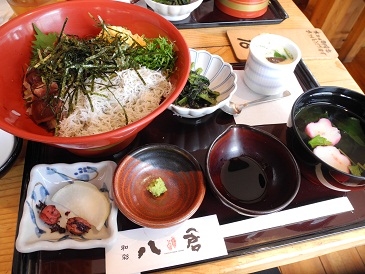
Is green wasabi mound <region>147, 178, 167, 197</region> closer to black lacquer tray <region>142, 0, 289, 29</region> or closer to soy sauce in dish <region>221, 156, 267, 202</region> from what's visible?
soy sauce in dish <region>221, 156, 267, 202</region>

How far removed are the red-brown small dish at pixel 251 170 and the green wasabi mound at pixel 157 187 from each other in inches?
7.2

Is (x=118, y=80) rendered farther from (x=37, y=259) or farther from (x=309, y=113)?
(x=309, y=113)

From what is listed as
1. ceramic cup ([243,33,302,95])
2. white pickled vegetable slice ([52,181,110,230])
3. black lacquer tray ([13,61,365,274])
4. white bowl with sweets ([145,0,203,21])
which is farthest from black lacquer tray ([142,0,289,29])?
white pickled vegetable slice ([52,181,110,230])

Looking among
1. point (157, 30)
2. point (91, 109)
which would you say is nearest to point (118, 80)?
point (91, 109)

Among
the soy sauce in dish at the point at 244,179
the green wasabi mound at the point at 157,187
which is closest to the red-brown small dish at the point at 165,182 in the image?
the green wasabi mound at the point at 157,187

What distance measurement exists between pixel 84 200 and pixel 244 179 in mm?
610

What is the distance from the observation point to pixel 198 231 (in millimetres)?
1037

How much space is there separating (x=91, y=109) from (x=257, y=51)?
85 cm

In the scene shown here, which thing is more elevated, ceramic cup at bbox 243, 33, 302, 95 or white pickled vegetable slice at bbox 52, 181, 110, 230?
ceramic cup at bbox 243, 33, 302, 95

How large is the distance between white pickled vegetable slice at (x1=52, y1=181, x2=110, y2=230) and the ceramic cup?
920 mm

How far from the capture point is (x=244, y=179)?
3.81 ft

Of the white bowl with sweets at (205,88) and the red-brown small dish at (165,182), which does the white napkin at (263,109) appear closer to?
the white bowl with sweets at (205,88)

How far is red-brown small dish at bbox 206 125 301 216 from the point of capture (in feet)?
3.53

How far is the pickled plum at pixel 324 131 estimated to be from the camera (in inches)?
48.5
